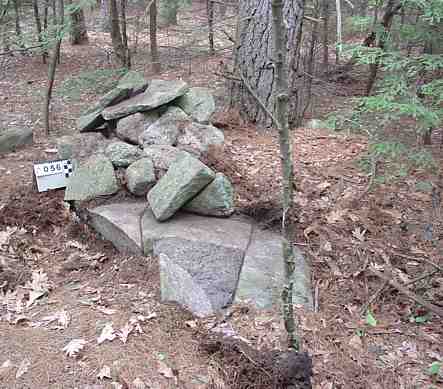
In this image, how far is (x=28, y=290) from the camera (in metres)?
3.44

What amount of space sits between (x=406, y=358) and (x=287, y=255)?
116 cm

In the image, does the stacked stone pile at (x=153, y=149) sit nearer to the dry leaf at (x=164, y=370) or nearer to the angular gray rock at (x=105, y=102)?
the angular gray rock at (x=105, y=102)

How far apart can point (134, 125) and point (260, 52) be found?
197 cm

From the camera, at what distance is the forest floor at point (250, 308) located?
2.72 meters

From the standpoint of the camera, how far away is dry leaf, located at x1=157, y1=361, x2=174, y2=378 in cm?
264

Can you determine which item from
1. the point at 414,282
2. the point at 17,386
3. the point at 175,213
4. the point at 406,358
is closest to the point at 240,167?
the point at 175,213

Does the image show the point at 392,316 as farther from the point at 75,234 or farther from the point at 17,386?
the point at 75,234

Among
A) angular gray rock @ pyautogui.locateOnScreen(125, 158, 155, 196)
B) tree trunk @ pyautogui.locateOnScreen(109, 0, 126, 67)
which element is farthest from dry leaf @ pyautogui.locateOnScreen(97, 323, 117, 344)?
tree trunk @ pyautogui.locateOnScreen(109, 0, 126, 67)

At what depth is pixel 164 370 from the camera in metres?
2.67

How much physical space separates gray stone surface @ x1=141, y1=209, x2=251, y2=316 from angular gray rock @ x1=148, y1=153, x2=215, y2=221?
0.43ft

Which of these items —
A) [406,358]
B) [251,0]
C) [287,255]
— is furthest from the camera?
[251,0]

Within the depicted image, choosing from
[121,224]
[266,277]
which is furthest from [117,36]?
[266,277]

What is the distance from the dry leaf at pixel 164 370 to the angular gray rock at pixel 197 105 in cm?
305

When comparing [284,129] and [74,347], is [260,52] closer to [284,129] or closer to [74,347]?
[284,129]
